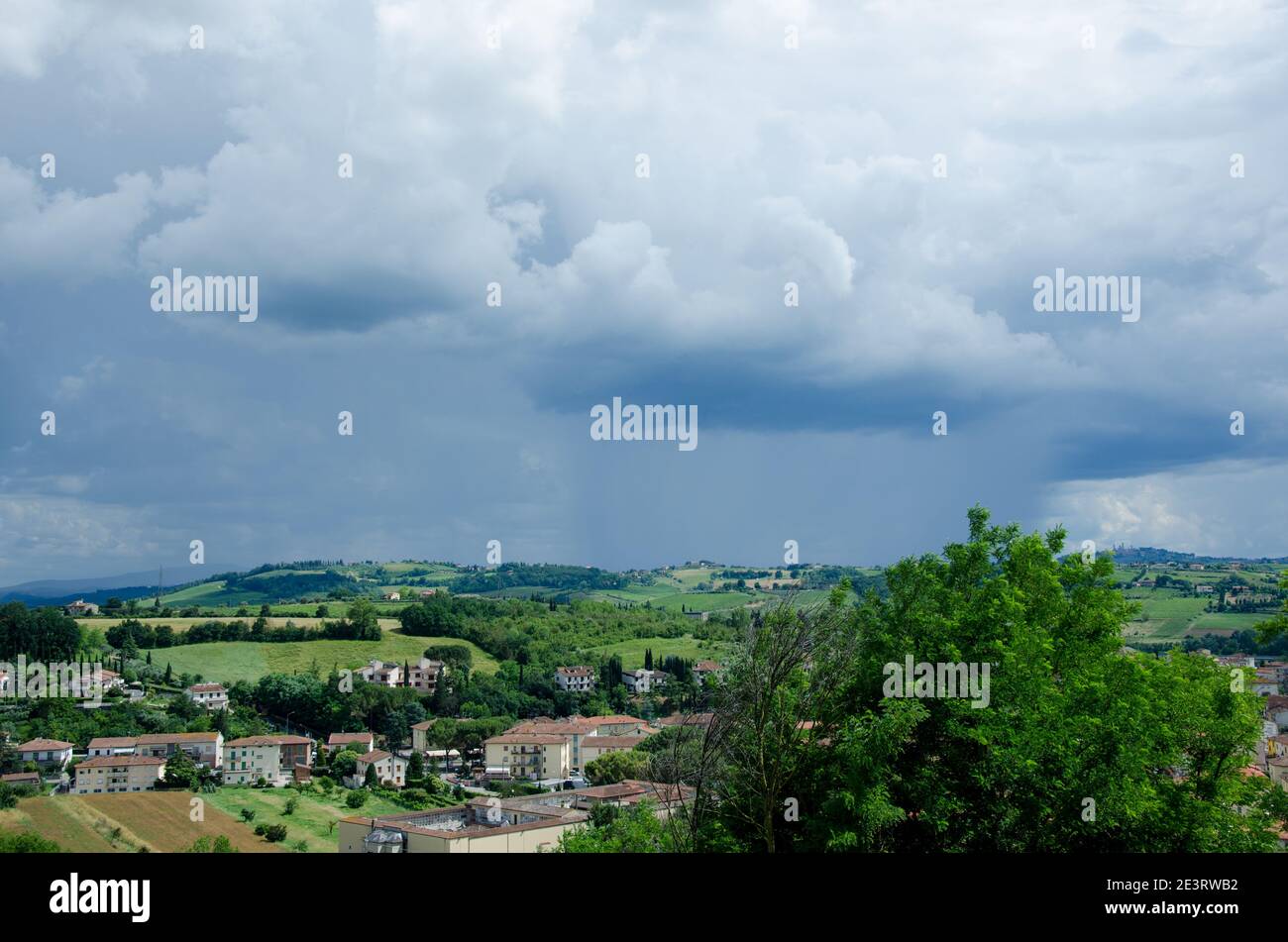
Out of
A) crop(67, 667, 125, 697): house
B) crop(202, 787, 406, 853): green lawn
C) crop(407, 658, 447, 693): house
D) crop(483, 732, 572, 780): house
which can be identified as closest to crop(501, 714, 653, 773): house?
crop(483, 732, 572, 780): house

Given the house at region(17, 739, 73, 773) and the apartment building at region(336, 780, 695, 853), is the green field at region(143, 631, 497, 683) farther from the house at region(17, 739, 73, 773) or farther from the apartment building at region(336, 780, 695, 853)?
the apartment building at region(336, 780, 695, 853)

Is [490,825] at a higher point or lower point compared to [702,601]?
higher

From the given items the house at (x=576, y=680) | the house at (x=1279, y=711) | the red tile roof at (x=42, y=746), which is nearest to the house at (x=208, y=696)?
the red tile roof at (x=42, y=746)

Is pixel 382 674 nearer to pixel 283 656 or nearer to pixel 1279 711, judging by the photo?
pixel 283 656

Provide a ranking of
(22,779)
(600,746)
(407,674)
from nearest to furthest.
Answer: (22,779), (600,746), (407,674)

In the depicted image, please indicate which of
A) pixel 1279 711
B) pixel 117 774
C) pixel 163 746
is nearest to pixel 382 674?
pixel 163 746

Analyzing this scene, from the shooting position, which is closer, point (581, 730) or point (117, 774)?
point (117, 774)
